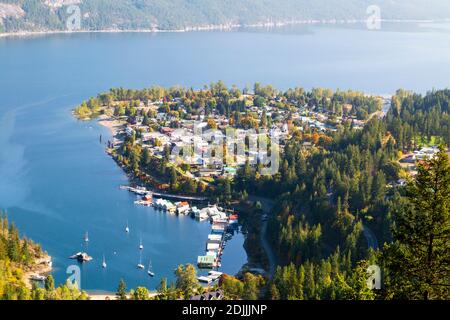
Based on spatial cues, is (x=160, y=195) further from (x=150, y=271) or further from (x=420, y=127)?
(x=420, y=127)

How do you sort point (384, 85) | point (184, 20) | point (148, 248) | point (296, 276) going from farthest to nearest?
point (184, 20) → point (384, 85) → point (148, 248) → point (296, 276)

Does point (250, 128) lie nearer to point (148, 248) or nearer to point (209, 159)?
point (209, 159)

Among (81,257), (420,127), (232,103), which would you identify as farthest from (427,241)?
(232,103)

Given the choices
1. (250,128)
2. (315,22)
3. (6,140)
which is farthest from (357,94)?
(315,22)
